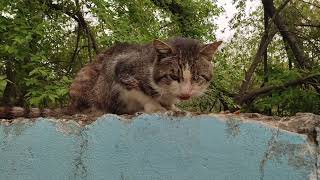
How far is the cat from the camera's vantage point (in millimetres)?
3506

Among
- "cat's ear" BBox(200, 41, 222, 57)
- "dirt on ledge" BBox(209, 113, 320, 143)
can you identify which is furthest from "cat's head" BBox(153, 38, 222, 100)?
"dirt on ledge" BBox(209, 113, 320, 143)

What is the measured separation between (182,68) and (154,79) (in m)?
0.19

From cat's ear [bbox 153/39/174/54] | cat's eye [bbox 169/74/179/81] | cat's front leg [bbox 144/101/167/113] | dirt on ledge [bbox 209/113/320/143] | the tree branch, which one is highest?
the tree branch

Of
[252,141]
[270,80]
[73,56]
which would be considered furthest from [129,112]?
[270,80]

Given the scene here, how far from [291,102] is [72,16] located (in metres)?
4.27

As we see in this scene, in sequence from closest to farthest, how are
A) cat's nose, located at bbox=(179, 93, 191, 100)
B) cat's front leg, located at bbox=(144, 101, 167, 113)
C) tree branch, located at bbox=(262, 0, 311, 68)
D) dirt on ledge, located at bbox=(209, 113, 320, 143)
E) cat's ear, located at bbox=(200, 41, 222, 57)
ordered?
dirt on ledge, located at bbox=(209, 113, 320, 143) < cat's nose, located at bbox=(179, 93, 191, 100) < cat's front leg, located at bbox=(144, 101, 167, 113) < cat's ear, located at bbox=(200, 41, 222, 57) < tree branch, located at bbox=(262, 0, 311, 68)

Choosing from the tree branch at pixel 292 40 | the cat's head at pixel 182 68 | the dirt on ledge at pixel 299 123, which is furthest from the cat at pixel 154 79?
the tree branch at pixel 292 40

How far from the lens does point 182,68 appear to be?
352 centimetres

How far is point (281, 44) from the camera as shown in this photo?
523 inches

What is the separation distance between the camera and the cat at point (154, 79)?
3506 millimetres

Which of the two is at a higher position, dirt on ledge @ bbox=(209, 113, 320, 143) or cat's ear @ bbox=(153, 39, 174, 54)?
cat's ear @ bbox=(153, 39, 174, 54)

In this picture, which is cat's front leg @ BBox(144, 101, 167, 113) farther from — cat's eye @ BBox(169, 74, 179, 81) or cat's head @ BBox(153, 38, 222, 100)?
cat's eye @ BBox(169, 74, 179, 81)

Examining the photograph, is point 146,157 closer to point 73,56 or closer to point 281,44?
point 73,56

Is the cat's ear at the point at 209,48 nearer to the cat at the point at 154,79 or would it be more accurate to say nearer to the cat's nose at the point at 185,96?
the cat at the point at 154,79
